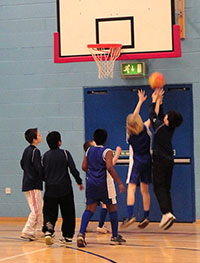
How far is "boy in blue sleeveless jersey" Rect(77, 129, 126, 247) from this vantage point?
9.36 meters

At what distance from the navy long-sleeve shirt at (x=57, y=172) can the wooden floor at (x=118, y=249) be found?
0.80 m

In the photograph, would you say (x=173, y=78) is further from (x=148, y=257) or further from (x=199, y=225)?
(x=148, y=257)

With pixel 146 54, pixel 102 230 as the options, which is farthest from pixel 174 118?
pixel 102 230

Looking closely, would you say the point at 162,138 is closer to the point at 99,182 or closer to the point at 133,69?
the point at 99,182

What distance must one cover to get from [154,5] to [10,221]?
5.02 m

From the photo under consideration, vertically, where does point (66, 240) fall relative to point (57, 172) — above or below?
below

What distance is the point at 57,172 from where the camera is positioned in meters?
9.84

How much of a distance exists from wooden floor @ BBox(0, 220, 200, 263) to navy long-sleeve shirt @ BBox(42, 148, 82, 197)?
80 centimetres

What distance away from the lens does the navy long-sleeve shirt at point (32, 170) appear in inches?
409

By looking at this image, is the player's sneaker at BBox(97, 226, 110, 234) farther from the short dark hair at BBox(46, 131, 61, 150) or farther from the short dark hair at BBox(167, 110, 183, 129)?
the short dark hair at BBox(167, 110, 183, 129)

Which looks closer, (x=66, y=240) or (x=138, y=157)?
(x=138, y=157)

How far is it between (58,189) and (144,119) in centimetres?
299

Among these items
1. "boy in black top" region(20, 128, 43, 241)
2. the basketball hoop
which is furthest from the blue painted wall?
"boy in black top" region(20, 128, 43, 241)

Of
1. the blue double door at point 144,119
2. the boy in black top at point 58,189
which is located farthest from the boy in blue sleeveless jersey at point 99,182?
the blue double door at point 144,119
